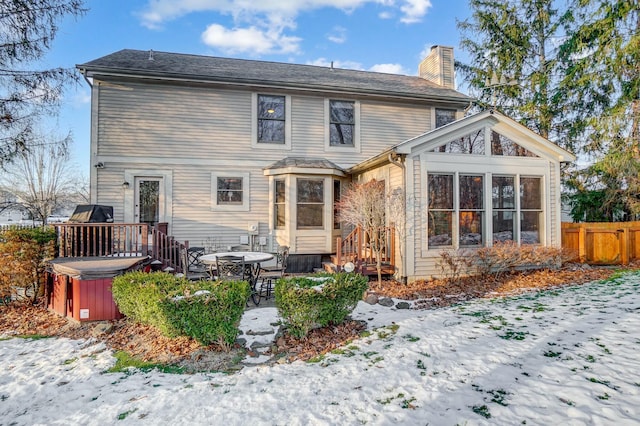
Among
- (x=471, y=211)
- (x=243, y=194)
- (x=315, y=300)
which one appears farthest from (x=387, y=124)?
(x=315, y=300)

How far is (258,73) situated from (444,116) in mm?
7005

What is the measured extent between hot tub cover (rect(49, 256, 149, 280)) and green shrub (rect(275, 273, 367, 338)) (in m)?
3.33

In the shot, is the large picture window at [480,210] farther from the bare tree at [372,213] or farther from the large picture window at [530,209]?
the bare tree at [372,213]

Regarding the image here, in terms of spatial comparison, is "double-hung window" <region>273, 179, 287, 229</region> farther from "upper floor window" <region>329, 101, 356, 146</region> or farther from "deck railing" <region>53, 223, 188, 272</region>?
"deck railing" <region>53, 223, 188, 272</region>

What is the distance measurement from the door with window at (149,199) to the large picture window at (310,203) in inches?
168

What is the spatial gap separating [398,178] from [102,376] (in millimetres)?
7026

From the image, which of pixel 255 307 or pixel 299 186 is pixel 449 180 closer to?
pixel 299 186

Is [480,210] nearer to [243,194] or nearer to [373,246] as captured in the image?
[373,246]

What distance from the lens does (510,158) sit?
344 inches

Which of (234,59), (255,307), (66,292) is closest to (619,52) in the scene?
(234,59)

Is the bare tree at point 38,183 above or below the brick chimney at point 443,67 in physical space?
below

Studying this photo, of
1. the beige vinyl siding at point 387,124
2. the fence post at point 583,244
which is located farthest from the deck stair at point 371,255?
the fence post at point 583,244

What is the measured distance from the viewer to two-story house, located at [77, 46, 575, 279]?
8.39 metres

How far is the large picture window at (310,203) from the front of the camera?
1005 centimetres
